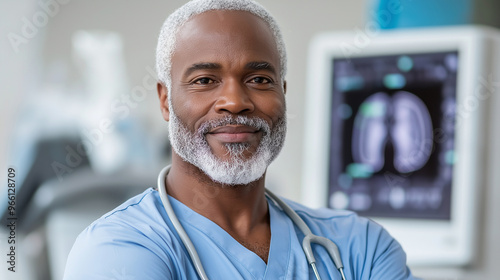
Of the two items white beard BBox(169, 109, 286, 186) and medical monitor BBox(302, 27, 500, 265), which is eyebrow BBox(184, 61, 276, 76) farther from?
medical monitor BBox(302, 27, 500, 265)

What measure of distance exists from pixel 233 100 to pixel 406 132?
2.76 feet

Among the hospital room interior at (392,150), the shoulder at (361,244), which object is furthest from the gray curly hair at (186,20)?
the hospital room interior at (392,150)

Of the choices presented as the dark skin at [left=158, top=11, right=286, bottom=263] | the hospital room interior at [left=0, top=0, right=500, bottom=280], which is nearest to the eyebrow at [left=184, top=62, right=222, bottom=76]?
the dark skin at [left=158, top=11, right=286, bottom=263]

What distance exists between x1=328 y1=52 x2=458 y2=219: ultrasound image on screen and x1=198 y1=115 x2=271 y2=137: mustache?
782 mm

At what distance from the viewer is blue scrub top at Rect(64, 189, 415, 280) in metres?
0.70

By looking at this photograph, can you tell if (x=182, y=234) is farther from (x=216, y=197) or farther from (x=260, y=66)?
(x=260, y=66)

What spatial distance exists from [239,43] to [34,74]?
1972mm

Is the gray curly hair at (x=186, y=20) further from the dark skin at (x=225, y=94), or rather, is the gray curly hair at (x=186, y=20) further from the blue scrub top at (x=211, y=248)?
the blue scrub top at (x=211, y=248)

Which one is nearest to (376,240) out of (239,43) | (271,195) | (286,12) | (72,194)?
(271,195)

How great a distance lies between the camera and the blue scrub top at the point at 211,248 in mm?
699

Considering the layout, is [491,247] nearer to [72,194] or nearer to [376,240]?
[376,240]

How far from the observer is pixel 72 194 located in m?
1.58

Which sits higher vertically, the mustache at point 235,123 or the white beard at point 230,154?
Answer: the mustache at point 235,123

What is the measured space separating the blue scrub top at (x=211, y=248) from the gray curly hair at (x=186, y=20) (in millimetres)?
170
